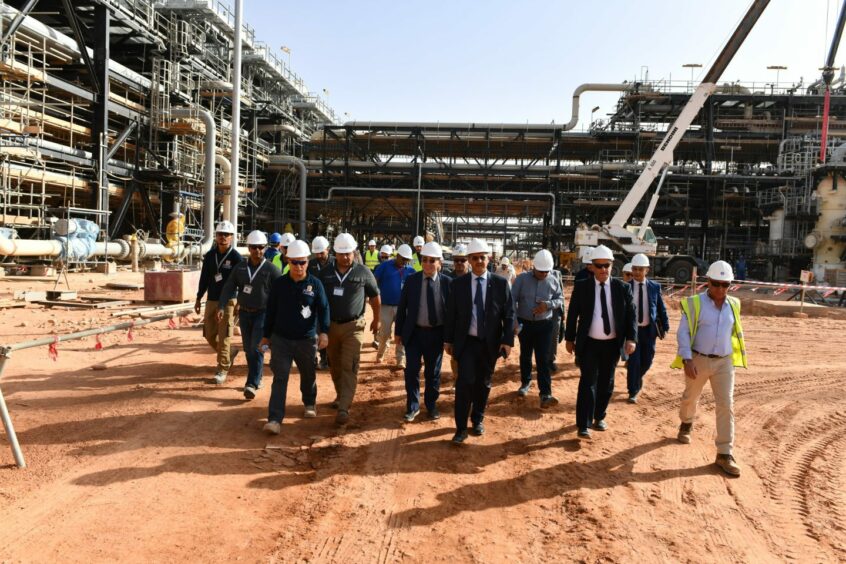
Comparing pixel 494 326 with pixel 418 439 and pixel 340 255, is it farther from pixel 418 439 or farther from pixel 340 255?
pixel 340 255

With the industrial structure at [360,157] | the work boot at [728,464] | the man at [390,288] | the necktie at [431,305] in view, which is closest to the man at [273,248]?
the man at [390,288]

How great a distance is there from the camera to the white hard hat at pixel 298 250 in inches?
214

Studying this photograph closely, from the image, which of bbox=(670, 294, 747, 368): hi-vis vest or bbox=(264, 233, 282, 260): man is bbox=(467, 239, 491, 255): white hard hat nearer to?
bbox=(670, 294, 747, 368): hi-vis vest

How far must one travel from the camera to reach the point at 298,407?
20.3 feet

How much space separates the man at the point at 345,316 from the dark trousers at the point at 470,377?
1.17 metres

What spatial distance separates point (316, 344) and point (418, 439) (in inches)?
53.5

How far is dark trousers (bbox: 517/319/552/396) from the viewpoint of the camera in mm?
6586

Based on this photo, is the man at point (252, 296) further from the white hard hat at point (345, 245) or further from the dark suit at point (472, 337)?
the dark suit at point (472, 337)

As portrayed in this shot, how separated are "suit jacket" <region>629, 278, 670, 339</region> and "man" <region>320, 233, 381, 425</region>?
3268 millimetres

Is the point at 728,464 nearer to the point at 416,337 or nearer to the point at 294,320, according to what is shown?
the point at 416,337

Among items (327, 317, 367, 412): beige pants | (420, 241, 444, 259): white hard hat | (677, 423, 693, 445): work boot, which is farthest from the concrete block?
(677, 423, 693, 445): work boot

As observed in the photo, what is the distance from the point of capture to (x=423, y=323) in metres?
5.77

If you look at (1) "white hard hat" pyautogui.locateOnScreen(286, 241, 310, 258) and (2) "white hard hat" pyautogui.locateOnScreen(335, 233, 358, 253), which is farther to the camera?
(2) "white hard hat" pyautogui.locateOnScreen(335, 233, 358, 253)

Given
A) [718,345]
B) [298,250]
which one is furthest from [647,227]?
[298,250]
